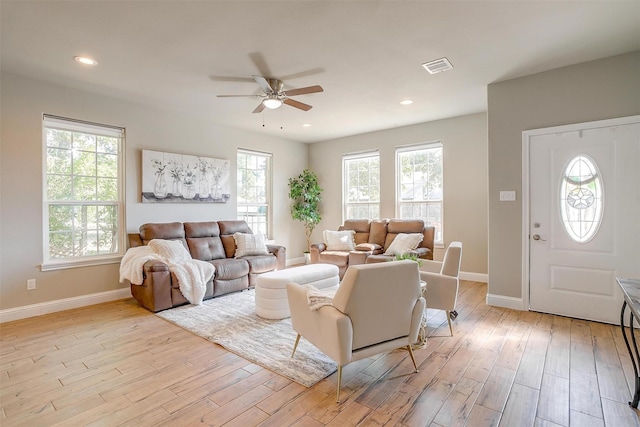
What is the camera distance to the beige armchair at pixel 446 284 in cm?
296

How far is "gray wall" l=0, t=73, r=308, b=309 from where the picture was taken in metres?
3.43

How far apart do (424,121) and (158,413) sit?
541cm

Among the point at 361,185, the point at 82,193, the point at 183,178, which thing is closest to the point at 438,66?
the point at 361,185

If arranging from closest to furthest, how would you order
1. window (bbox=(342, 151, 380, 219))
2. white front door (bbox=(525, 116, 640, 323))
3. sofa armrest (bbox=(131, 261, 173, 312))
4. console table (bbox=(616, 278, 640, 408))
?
console table (bbox=(616, 278, 640, 408)) → white front door (bbox=(525, 116, 640, 323)) → sofa armrest (bbox=(131, 261, 173, 312)) → window (bbox=(342, 151, 380, 219))

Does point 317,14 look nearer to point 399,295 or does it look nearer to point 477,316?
point 399,295

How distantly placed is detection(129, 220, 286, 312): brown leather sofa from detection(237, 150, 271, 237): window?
765mm

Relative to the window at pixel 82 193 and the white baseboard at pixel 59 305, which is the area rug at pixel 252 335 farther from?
the window at pixel 82 193

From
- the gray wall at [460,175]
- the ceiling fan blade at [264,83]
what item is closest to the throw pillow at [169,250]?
the ceiling fan blade at [264,83]

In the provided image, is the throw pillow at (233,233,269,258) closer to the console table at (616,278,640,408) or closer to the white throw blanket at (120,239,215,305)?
the white throw blanket at (120,239,215,305)

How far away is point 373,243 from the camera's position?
17.8 ft

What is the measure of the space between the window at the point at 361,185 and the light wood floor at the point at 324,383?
3495 millimetres

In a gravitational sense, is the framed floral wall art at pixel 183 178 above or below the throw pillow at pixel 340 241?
above

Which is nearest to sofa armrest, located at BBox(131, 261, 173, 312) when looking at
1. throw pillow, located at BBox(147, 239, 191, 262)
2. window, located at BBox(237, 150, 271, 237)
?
throw pillow, located at BBox(147, 239, 191, 262)

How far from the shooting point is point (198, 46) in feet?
9.40
